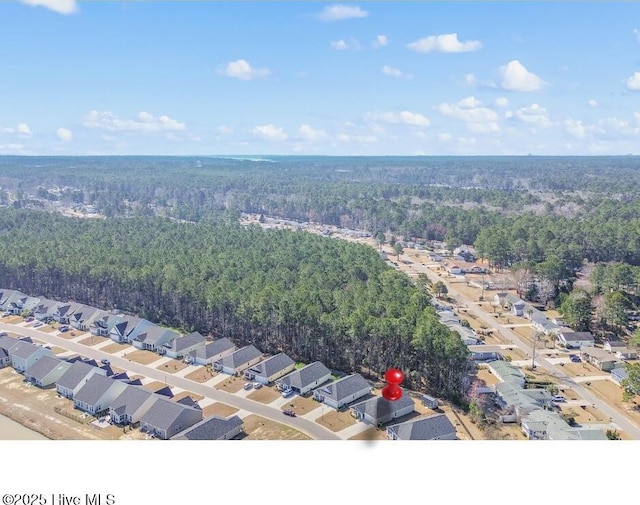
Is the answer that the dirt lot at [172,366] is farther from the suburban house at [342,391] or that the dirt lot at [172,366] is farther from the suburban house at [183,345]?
the suburban house at [342,391]

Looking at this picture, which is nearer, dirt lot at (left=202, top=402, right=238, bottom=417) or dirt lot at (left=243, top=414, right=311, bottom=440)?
dirt lot at (left=243, top=414, right=311, bottom=440)

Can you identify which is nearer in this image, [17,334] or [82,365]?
[82,365]

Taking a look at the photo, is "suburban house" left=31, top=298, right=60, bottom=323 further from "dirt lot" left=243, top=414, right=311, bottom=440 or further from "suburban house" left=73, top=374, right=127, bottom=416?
"dirt lot" left=243, top=414, right=311, bottom=440

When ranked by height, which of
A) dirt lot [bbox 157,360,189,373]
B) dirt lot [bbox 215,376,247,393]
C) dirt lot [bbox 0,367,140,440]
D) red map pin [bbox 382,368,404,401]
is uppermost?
red map pin [bbox 382,368,404,401]

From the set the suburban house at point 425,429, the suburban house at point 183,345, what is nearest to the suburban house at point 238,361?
the suburban house at point 183,345

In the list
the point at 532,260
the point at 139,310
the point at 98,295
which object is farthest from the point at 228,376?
the point at 532,260

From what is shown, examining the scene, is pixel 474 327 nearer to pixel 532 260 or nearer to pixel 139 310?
pixel 532 260

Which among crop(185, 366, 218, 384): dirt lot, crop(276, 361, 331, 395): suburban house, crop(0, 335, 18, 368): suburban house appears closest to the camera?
crop(276, 361, 331, 395): suburban house

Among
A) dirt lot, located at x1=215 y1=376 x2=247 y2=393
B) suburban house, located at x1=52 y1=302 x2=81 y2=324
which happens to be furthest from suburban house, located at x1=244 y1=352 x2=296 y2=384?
suburban house, located at x1=52 y1=302 x2=81 y2=324
